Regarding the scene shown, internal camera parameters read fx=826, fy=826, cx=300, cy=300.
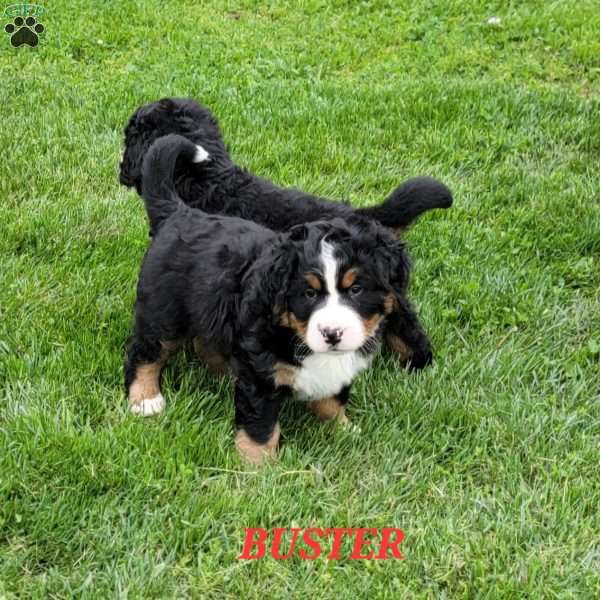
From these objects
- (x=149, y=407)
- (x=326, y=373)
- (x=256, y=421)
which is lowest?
(x=149, y=407)

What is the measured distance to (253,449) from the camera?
2.93 metres

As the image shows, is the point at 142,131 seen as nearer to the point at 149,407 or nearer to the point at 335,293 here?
the point at 149,407

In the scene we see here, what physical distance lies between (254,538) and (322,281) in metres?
0.85

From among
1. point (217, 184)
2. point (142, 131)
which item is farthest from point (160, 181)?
point (142, 131)

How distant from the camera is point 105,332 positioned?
3.55 metres

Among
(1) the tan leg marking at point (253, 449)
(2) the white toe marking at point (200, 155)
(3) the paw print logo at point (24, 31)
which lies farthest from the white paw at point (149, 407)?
(3) the paw print logo at point (24, 31)

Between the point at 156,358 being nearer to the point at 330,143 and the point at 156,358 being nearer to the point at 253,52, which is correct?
the point at 330,143

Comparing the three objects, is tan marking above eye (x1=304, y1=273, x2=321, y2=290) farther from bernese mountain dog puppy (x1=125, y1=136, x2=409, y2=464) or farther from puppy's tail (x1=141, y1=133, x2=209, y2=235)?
puppy's tail (x1=141, y1=133, x2=209, y2=235)

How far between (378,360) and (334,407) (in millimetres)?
466

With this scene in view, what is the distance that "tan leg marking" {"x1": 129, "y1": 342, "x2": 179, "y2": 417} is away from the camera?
3137 millimetres

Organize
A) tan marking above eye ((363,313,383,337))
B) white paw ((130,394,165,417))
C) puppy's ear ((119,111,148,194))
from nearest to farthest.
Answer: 1. tan marking above eye ((363,313,383,337))
2. white paw ((130,394,165,417))
3. puppy's ear ((119,111,148,194))

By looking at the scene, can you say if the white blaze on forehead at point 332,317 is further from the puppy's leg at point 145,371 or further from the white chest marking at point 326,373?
the puppy's leg at point 145,371

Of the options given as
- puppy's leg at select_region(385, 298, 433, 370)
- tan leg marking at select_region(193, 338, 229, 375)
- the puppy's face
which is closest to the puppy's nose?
the puppy's face

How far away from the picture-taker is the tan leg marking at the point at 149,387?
10.3 feet
